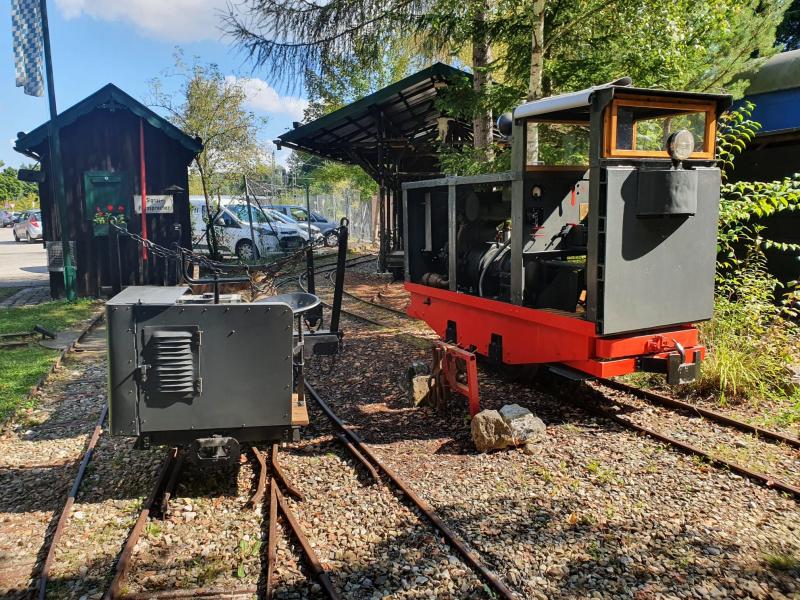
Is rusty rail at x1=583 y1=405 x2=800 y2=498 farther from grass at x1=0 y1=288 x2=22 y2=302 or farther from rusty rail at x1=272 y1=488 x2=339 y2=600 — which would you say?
grass at x1=0 y1=288 x2=22 y2=302

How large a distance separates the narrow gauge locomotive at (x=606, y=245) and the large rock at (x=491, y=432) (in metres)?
0.61

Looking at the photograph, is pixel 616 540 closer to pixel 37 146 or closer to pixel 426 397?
pixel 426 397

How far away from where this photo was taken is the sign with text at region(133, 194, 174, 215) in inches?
515

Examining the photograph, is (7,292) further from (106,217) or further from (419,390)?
(419,390)

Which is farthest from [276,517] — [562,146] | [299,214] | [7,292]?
[299,214]

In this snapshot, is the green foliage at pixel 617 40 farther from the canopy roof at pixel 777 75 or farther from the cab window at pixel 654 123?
the canopy roof at pixel 777 75

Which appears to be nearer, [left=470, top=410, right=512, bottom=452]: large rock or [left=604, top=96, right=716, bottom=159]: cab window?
[left=604, top=96, right=716, bottom=159]: cab window

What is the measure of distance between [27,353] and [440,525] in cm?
713

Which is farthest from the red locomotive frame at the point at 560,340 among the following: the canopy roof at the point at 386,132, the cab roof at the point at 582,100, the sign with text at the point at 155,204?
the sign with text at the point at 155,204

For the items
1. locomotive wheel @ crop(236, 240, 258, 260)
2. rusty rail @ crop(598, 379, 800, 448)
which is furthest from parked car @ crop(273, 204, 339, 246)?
rusty rail @ crop(598, 379, 800, 448)

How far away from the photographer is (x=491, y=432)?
5.14 metres

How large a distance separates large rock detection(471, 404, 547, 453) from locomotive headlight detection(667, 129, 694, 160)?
2453mm

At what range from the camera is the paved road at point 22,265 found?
16.4 meters

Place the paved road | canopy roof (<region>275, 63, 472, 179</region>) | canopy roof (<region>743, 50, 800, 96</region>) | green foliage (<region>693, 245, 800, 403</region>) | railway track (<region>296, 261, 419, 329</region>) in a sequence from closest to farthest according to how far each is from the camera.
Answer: green foliage (<region>693, 245, 800, 403</region>) → railway track (<region>296, 261, 419, 329</region>) → canopy roof (<region>743, 50, 800, 96</region>) → canopy roof (<region>275, 63, 472, 179</region>) → the paved road
